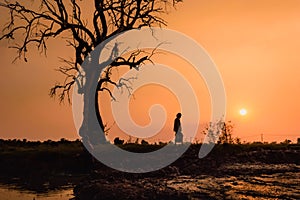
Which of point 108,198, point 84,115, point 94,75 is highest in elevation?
point 94,75

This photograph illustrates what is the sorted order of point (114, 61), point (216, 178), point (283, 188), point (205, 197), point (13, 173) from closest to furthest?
point (205, 197) → point (283, 188) → point (216, 178) → point (13, 173) → point (114, 61)

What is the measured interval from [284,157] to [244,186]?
12029 mm

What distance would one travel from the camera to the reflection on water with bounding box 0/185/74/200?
1918 cm

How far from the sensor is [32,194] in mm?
20297

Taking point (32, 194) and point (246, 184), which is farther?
point (32, 194)

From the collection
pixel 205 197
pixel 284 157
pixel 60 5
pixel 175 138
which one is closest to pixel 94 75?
pixel 60 5

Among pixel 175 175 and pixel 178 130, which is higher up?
pixel 178 130

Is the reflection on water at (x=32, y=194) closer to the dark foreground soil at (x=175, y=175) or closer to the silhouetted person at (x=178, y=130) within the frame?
the dark foreground soil at (x=175, y=175)

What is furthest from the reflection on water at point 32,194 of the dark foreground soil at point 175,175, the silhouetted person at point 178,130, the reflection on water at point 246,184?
the silhouetted person at point 178,130

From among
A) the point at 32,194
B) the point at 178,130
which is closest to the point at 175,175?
the point at 32,194

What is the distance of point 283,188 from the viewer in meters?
18.5

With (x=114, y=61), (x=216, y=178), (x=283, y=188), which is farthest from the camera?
(x=114, y=61)

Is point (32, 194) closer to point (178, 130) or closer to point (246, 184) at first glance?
point (246, 184)

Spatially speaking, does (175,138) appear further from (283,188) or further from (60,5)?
(283,188)
